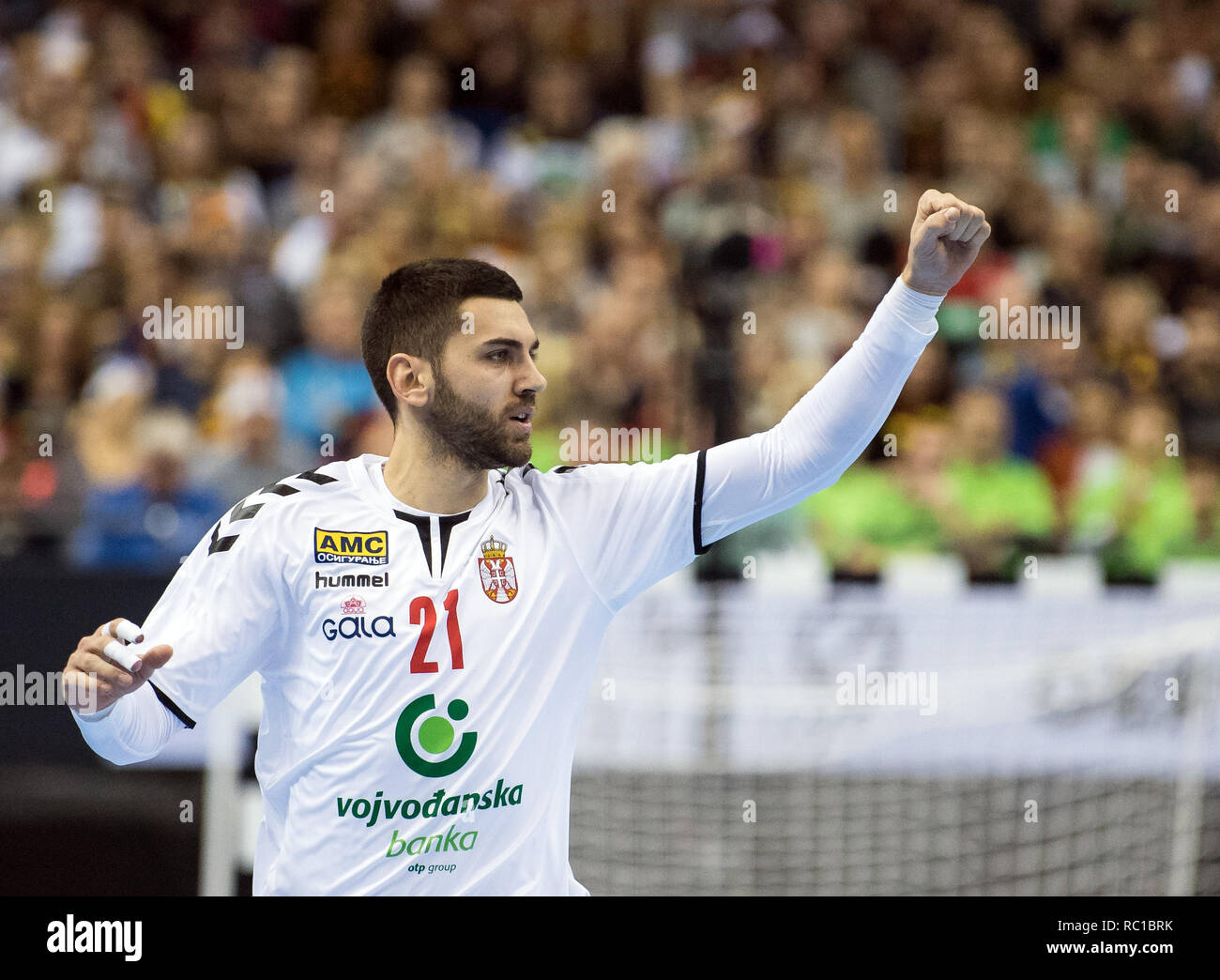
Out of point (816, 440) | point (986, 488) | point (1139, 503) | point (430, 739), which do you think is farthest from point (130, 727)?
point (1139, 503)

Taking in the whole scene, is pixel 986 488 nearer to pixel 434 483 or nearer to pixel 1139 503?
pixel 1139 503

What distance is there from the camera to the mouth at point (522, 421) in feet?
13.3

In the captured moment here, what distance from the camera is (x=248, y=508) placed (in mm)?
4074

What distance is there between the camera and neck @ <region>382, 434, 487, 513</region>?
4145 millimetres

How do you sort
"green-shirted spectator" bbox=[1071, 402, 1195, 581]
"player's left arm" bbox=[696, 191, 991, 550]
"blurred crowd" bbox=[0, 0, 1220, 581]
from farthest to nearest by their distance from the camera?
"blurred crowd" bbox=[0, 0, 1220, 581]
"green-shirted spectator" bbox=[1071, 402, 1195, 581]
"player's left arm" bbox=[696, 191, 991, 550]

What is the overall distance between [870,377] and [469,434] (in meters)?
1.06

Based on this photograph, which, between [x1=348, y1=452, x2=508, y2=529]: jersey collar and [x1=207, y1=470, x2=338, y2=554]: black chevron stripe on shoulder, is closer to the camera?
[x1=207, y1=470, x2=338, y2=554]: black chevron stripe on shoulder

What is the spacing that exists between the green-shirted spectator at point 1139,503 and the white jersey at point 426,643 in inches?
157

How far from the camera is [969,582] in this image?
7113 mm

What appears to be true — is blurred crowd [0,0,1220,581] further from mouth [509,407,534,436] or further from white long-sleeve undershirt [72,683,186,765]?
mouth [509,407,534,436]

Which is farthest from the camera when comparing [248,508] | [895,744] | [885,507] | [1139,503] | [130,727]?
[1139,503]

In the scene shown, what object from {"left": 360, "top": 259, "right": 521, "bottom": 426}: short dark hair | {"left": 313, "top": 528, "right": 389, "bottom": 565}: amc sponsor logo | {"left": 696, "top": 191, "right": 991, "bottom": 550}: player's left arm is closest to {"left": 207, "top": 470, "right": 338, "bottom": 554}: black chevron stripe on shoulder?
{"left": 313, "top": 528, "right": 389, "bottom": 565}: amc sponsor logo
